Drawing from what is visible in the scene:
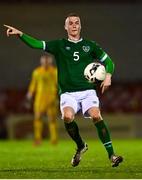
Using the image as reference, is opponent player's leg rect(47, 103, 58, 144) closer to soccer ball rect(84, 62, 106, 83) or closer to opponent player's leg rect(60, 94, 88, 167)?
opponent player's leg rect(60, 94, 88, 167)

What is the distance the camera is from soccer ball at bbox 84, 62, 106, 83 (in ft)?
32.3

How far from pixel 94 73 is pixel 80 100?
0.44m

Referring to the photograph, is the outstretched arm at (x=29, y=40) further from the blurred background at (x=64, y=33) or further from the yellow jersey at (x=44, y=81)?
the blurred background at (x=64, y=33)

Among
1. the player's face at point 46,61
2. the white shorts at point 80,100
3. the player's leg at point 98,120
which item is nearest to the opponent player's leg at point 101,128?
the player's leg at point 98,120

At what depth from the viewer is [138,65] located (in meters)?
26.4

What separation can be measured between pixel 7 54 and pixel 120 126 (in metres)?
6.29

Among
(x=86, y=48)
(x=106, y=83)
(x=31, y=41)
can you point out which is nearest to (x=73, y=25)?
(x=86, y=48)

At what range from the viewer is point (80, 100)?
10.0 meters

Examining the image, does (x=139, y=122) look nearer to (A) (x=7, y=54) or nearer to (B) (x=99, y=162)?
(A) (x=7, y=54)

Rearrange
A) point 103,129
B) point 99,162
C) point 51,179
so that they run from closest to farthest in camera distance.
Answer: point 51,179 → point 103,129 → point 99,162

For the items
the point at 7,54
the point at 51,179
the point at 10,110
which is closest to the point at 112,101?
the point at 10,110

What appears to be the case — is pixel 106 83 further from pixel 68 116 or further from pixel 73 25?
pixel 73 25

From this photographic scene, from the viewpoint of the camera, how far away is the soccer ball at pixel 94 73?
9.86m

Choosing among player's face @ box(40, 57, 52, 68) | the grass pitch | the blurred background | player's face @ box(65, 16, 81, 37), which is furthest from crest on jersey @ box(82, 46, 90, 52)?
the blurred background
